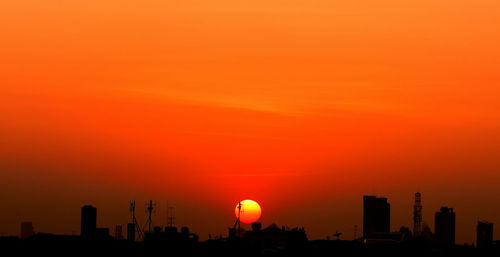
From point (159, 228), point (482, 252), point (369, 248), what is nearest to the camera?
point (369, 248)

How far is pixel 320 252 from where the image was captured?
154125 millimetres

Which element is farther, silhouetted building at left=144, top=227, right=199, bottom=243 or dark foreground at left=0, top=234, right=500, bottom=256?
silhouetted building at left=144, top=227, right=199, bottom=243

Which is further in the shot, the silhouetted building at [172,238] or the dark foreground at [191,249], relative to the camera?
the silhouetted building at [172,238]

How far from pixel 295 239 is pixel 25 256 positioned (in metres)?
38.1

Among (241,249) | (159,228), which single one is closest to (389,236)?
(241,249)

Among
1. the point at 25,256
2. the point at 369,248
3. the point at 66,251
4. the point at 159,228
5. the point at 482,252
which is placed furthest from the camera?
the point at 159,228

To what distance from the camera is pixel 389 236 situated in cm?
17012

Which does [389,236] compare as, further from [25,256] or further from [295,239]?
[25,256]

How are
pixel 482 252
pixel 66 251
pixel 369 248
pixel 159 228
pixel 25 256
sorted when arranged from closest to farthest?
pixel 25 256 → pixel 66 251 → pixel 369 248 → pixel 482 252 → pixel 159 228

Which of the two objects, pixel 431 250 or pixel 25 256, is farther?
pixel 431 250

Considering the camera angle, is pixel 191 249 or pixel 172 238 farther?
pixel 172 238

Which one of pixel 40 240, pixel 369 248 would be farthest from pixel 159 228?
pixel 369 248

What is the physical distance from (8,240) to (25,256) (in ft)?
84.6

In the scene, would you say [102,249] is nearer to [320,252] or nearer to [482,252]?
[320,252]
